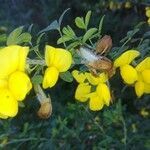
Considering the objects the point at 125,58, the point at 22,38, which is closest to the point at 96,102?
the point at 125,58

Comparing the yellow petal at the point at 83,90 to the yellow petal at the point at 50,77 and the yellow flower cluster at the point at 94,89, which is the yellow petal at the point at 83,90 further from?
the yellow petal at the point at 50,77

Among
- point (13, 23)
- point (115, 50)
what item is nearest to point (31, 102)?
point (13, 23)

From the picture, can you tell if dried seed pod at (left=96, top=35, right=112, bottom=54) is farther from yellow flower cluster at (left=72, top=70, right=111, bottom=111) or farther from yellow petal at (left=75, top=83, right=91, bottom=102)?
yellow petal at (left=75, top=83, right=91, bottom=102)

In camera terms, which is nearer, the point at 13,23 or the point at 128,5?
the point at 128,5

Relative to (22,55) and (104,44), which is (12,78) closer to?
(22,55)

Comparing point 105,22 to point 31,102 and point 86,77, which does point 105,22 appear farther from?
point 86,77

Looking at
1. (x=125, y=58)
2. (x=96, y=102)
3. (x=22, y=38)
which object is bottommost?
(x=96, y=102)
